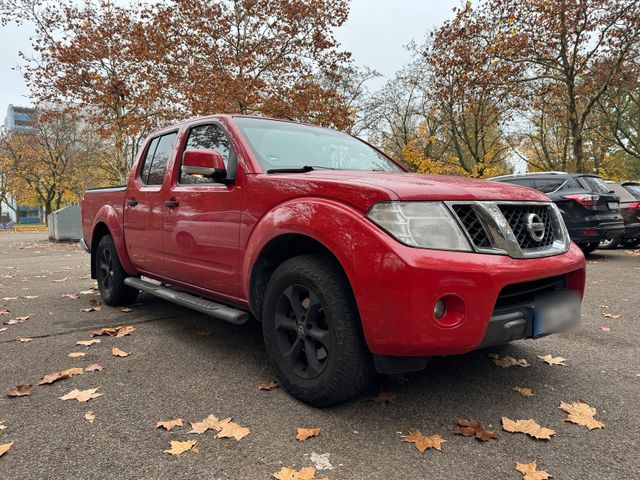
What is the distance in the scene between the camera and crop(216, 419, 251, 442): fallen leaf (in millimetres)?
2273

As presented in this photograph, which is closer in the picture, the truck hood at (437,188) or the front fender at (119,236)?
the truck hood at (437,188)

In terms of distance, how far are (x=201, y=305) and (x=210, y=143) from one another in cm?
130

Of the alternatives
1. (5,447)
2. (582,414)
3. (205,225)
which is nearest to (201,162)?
(205,225)

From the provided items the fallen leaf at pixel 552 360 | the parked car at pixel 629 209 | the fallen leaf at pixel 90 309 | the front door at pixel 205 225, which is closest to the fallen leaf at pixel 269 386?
the front door at pixel 205 225

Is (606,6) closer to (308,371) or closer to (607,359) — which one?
(607,359)

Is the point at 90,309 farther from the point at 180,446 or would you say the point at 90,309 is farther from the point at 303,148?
the point at 180,446

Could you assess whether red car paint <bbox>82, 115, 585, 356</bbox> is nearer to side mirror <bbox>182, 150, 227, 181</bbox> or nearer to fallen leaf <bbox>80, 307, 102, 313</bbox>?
side mirror <bbox>182, 150, 227, 181</bbox>

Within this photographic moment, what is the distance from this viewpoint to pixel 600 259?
9.73m

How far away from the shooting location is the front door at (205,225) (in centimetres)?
318

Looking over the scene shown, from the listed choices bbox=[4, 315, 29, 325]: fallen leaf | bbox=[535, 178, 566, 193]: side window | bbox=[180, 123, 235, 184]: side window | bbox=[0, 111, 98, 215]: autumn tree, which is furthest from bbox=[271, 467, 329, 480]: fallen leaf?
bbox=[0, 111, 98, 215]: autumn tree

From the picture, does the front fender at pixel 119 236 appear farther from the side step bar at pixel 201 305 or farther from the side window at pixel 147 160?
the side window at pixel 147 160

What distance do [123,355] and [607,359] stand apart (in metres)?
3.69

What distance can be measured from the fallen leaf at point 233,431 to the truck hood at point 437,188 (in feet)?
4.64

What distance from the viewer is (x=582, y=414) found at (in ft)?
8.16
